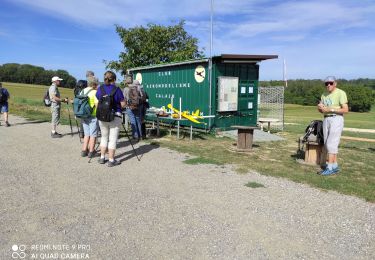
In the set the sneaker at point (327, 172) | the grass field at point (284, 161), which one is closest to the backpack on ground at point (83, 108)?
the grass field at point (284, 161)

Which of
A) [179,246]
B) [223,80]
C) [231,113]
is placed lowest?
[179,246]

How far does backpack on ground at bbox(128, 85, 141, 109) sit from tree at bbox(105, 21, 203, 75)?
596 inches

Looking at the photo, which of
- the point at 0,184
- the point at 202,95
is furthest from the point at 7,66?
the point at 0,184

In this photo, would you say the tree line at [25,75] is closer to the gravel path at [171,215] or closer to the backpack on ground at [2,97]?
the backpack on ground at [2,97]

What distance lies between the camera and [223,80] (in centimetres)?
1176

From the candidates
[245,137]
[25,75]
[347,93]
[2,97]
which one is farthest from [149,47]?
[347,93]

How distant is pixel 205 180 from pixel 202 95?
653 cm

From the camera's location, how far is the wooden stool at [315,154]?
23.7 feet

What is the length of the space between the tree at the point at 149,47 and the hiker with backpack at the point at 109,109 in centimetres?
1841

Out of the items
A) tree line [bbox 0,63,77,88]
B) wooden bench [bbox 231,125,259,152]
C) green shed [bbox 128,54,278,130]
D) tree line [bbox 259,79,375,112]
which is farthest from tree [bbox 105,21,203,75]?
tree line [bbox 259,79,375,112]

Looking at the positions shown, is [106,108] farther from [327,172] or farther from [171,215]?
[327,172]

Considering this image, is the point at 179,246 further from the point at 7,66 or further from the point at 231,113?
the point at 7,66

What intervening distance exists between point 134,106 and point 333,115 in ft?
17.7

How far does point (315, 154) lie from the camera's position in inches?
287
